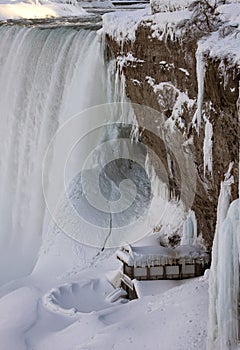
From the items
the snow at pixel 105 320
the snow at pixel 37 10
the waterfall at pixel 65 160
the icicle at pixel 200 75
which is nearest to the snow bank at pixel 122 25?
the waterfall at pixel 65 160

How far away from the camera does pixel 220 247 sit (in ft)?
25.1

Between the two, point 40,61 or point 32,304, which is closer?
point 32,304

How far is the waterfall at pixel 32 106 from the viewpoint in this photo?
1551 centimetres

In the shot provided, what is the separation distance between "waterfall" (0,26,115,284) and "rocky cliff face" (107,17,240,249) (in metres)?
1.29

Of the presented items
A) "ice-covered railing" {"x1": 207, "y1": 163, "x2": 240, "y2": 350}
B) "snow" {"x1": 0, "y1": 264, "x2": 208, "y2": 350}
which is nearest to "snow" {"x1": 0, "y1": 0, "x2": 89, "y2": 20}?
"snow" {"x1": 0, "y1": 264, "x2": 208, "y2": 350}

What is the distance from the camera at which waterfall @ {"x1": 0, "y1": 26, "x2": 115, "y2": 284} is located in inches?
611

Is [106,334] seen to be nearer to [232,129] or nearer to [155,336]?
[155,336]

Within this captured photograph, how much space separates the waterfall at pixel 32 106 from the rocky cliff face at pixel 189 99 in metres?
1.29

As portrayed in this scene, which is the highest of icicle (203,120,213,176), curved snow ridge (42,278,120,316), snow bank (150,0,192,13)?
snow bank (150,0,192,13)

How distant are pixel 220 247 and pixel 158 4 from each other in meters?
7.31

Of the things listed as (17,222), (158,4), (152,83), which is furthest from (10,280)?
(158,4)

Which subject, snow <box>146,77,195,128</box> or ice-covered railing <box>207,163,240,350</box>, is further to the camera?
snow <box>146,77,195,128</box>

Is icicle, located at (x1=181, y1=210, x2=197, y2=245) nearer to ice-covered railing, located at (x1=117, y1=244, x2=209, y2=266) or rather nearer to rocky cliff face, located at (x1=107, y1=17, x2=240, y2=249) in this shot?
rocky cliff face, located at (x1=107, y1=17, x2=240, y2=249)

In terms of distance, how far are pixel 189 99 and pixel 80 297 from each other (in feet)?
12.2
